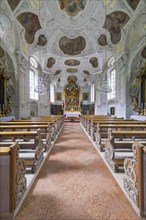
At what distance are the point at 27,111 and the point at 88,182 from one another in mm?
11912

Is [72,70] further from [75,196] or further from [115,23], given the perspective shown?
[75,196]

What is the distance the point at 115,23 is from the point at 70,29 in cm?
470

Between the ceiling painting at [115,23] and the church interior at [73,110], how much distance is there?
0.29 feet

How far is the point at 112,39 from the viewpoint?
14836 millimetres

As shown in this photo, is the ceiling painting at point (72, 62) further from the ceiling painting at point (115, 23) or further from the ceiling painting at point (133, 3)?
the ceiling painting at point (133, 3)

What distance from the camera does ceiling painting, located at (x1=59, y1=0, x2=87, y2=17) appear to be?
44.0 feet

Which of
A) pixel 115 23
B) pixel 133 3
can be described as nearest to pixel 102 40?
pixel 115 23

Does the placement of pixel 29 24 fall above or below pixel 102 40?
below

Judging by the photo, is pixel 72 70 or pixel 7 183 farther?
pixel 72 70

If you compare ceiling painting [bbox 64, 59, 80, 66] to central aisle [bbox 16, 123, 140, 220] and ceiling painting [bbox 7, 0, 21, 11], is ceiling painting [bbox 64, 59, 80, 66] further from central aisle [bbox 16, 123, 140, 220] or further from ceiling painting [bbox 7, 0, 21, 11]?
central aisle [bbox 16, 123, 140, 220]

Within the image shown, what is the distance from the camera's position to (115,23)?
43.7ft

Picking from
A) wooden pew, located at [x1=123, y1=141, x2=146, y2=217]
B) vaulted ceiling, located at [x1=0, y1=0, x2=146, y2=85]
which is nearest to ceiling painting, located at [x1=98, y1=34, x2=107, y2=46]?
vaulted ceiling, located at [x1=0, y1=0, x2=146, y2=85]

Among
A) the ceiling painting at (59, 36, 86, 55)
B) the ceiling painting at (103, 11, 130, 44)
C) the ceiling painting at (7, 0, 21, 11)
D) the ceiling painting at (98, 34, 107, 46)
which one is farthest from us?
the ceiling painting at (59, 36, 86, 55)

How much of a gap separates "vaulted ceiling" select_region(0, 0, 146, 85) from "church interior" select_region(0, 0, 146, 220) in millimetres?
78
